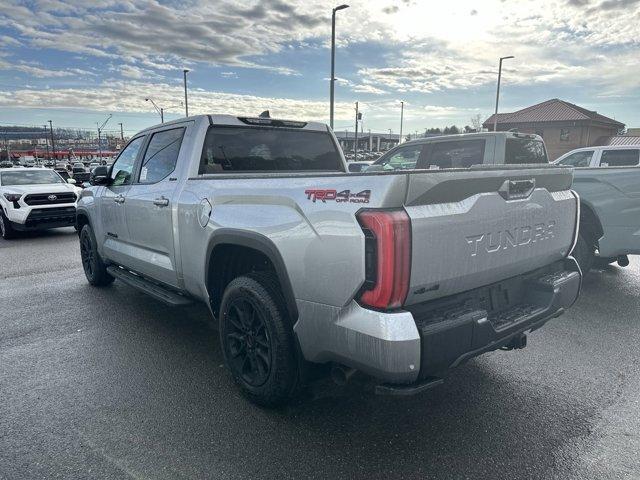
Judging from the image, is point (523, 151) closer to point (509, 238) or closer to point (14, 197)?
point (509, 238)

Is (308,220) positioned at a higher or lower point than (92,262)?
higher

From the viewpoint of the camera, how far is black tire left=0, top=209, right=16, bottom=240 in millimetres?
10391

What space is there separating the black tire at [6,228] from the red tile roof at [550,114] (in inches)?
1720

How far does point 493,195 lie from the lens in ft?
8.30

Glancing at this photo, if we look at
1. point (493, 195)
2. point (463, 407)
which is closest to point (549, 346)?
point (463, 407)

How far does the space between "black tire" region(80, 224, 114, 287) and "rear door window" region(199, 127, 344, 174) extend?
2739 mm

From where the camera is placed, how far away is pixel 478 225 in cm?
245

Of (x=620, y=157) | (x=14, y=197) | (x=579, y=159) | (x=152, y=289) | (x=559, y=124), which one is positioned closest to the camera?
(x=152, y=289)

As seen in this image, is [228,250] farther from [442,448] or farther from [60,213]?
[60,213]

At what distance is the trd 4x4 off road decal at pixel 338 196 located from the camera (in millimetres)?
2221

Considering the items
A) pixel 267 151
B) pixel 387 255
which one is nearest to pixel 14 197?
pixel 267 151

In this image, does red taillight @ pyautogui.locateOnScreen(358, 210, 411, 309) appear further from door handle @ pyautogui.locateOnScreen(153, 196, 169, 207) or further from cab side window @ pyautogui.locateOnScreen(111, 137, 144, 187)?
cab side window @ pyautogui.locateOnScreen(111, 137, 144, 187)

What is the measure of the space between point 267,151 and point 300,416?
2.44 metres

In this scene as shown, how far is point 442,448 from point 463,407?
53cm
